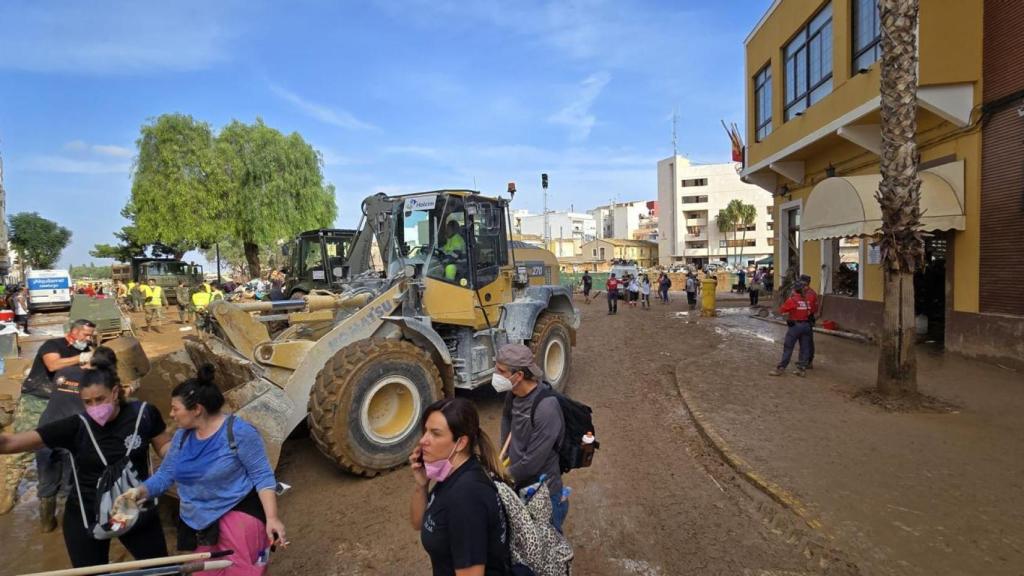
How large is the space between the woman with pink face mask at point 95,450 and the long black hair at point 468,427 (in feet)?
6.61

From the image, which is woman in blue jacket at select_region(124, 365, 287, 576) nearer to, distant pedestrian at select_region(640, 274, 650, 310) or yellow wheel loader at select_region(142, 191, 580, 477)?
yellow wheel loader at select_region(142, 191, 580, 477)

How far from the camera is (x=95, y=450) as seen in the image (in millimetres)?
2914

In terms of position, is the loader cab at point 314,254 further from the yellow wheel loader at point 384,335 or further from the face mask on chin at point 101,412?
the face mask on chin at point 101,412

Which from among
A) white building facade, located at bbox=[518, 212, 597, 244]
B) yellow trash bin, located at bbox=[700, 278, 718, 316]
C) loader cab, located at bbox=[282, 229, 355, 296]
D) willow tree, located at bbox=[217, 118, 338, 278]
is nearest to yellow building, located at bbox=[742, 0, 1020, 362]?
yellow trash bin, located at bbox=[700, 278, 718, 316]

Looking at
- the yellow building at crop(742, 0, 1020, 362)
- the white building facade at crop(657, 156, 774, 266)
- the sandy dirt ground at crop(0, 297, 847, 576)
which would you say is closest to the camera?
the sandy dirt ground at crop(0, 297, 847, 576)

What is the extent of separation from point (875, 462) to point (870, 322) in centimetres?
793

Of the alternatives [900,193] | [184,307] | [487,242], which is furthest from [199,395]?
[184,307]

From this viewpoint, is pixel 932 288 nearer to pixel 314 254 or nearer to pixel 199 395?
pixel 199 395

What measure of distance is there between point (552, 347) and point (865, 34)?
955 cm

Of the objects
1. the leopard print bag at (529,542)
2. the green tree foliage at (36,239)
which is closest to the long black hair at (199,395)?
the leopard print bag at (529,542)

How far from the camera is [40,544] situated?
4379 mm

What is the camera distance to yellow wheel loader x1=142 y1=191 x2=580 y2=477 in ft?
15.5

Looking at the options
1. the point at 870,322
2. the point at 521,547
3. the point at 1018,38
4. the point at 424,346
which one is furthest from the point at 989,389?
the point at 521,547

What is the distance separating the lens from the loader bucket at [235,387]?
440 centimetres
